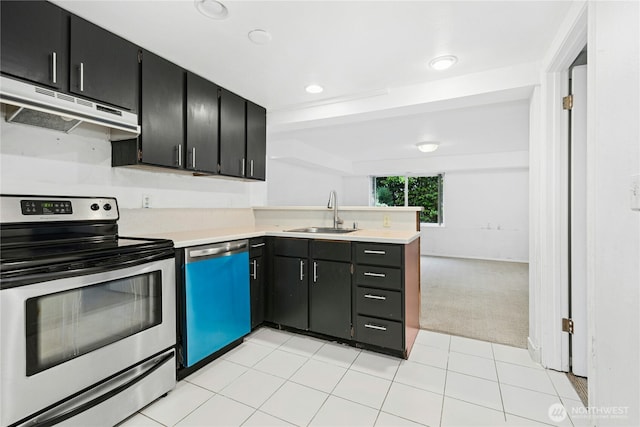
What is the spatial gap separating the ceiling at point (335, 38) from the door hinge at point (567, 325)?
185 cm

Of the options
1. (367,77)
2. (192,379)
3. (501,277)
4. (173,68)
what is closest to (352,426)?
(192,379)

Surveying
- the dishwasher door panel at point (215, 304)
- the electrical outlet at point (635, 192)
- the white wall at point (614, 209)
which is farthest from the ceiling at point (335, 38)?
the dishwasher door panel at point (215, 304)

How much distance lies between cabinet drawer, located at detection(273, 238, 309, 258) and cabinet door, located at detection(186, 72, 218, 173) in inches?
33.4

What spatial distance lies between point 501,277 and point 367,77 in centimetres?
418

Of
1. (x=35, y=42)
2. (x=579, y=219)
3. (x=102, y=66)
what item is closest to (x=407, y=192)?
(x=579, y=219)

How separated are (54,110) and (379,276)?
86.6 inches

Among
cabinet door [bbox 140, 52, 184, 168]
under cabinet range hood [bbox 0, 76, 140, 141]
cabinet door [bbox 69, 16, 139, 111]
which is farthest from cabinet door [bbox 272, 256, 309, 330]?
cabinet door [bbox 69, 16, 139, 111]

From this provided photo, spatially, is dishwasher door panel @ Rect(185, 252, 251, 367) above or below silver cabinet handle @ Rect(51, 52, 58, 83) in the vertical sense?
below

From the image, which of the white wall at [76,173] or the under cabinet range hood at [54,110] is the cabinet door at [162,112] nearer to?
the under cabinet range hood at [54,110]

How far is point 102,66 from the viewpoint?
6.12 feet

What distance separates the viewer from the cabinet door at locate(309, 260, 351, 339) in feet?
8.02

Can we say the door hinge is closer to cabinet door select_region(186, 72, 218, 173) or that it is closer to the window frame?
cabinet door select_region(186, 72, 218, 173)

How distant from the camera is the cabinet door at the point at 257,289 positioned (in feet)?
8.68

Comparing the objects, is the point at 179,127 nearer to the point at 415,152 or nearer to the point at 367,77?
the point at 367,77
